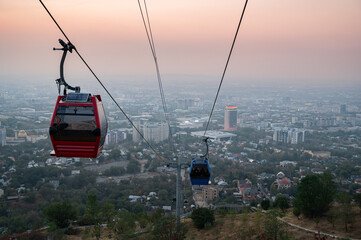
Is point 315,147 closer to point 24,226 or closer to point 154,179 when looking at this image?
point 154,179

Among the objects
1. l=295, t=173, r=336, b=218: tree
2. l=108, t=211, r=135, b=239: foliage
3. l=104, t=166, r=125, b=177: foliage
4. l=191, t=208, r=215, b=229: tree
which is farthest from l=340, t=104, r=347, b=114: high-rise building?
Answer: l=108, t=211, r=135, b=239: foliage

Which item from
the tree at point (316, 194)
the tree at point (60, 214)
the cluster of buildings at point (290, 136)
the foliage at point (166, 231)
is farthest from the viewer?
the cluster of buildings at point (290, 136)

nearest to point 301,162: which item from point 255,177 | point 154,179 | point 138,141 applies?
point 255,177

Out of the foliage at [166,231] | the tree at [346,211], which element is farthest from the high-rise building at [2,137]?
the tree at [346,211]

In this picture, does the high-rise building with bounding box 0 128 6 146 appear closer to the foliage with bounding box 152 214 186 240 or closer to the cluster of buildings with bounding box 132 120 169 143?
the cluster of buildings with bounding box 132 120 169 143

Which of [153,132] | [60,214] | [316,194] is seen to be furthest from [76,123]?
[153,132]

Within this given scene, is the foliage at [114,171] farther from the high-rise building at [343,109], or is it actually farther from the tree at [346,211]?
the high-rise building at [343,109]

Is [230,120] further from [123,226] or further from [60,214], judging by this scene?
[123,226]
